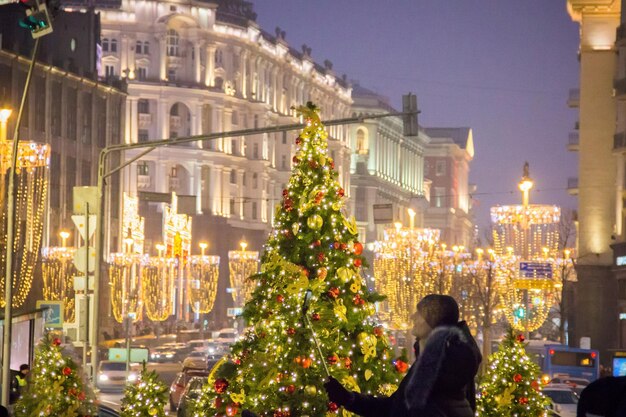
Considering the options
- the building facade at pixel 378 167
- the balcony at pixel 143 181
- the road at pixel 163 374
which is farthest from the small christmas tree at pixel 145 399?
the building facade at pixel 378 167

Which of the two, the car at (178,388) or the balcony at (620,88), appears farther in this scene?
the balcony at (620,88)

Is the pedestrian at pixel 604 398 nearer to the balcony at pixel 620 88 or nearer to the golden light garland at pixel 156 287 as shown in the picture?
the balcony at pixel 620 88

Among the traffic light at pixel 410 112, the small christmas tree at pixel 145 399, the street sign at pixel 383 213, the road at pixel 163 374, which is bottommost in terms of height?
the road at pixel 163 374

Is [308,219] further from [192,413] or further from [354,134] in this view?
[354,134]

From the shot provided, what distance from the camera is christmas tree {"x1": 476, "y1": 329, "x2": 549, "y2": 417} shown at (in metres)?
16.2

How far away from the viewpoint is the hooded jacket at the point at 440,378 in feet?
22.9

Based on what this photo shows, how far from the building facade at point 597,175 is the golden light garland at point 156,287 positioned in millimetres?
27318

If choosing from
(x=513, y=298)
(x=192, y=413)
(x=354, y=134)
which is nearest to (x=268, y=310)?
(x=192, y=413)

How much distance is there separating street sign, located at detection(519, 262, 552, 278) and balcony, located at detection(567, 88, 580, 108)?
16745mm

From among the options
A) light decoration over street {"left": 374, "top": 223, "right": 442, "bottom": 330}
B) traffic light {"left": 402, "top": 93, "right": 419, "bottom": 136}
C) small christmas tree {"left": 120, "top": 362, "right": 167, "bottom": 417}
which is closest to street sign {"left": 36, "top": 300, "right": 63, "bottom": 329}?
traffic light {"left": 402, "top": 93, "right": 419, "bottom": 136}

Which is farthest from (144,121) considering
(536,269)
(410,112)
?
(410,112)

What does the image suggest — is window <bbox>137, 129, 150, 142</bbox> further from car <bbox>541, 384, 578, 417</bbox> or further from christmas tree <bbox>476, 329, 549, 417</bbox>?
christmas tree <bbox>476, 329, 549, 417</bbox>

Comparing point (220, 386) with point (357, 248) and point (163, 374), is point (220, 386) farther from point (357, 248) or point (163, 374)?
point (163, 374)

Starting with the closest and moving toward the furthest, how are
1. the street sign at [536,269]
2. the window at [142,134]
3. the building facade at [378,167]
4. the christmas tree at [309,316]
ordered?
1. the christmas tree at [309,316]
2. the street sign at [536,269]
3. the window at [142,134]
4. the building facade at [378,167]
